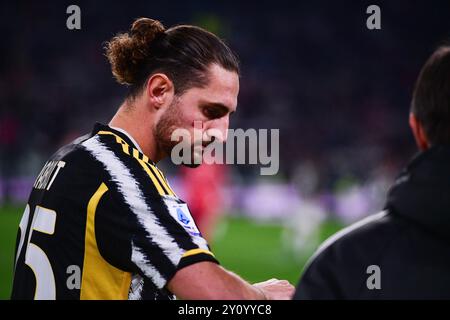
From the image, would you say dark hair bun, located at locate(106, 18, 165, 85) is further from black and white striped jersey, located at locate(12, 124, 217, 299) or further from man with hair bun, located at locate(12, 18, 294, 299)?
black and white striped jersey, located at locate(12, 124, 217, 299)

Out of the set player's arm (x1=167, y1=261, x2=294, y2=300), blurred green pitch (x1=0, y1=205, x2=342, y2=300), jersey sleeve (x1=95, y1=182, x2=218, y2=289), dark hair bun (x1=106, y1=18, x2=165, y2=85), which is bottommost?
blurred green pitch (x1=0, y1=205, x2=342, y2=300)

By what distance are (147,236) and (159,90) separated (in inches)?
25.8

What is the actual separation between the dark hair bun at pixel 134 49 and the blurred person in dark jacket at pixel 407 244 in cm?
125

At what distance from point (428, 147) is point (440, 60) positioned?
0.79ft

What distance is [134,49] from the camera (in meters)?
2.60

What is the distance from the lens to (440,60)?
1714mm

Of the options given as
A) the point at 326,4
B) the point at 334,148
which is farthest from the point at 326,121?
the point at 326,4

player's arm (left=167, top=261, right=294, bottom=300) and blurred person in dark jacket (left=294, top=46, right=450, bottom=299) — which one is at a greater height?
blurred person in dark jacket (left=294, top=46, right=450, bottom=299)

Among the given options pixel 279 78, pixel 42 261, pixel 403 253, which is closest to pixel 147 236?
pixel 42 261

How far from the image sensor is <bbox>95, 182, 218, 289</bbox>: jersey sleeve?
2.03 m

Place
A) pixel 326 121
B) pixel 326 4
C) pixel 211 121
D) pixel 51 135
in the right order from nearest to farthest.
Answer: pixel 211 121, pixel 51 135, pixel 326 121, pixel 326 4

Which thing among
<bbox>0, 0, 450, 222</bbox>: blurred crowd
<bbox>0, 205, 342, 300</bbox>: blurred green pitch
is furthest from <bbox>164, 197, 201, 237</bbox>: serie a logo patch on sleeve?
<bbox>0, 0, 450, 222</bbox>: blurred crowd

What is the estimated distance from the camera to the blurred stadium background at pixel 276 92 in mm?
17234
